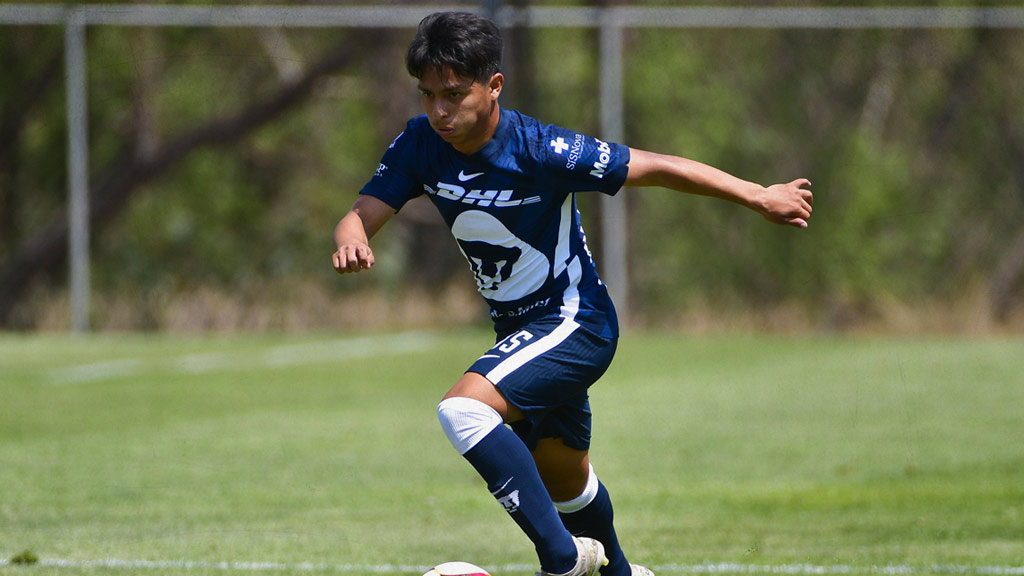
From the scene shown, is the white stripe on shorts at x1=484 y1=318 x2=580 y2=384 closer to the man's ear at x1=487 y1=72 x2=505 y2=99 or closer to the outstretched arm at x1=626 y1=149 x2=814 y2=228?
the outstretched arm at x1=626 y1=149 x2=814 y2=228

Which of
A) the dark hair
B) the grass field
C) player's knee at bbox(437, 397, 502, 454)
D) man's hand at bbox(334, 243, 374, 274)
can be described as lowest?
the grass field

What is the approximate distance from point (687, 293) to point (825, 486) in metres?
11.4

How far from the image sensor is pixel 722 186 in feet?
14.2

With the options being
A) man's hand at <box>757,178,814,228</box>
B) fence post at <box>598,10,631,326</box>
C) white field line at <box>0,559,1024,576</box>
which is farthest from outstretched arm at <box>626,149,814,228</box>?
fence post at <box>598,10,631,326</box>

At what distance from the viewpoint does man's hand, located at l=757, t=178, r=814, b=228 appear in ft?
14.1

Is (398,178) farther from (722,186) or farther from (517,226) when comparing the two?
(722,186)

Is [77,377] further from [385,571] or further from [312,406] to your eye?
[385,571]

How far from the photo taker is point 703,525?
6633mm

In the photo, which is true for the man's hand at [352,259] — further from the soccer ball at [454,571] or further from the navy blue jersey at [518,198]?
the soccer ball at [454,571]

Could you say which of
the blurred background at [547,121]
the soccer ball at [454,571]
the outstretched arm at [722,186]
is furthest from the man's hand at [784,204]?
the blurred background at [547,121]

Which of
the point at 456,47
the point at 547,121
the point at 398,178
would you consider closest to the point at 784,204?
the point at 456,47

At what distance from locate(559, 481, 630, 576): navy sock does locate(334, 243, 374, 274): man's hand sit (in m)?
1.34

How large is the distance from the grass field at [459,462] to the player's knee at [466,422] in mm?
1344

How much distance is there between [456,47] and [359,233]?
0.62m
